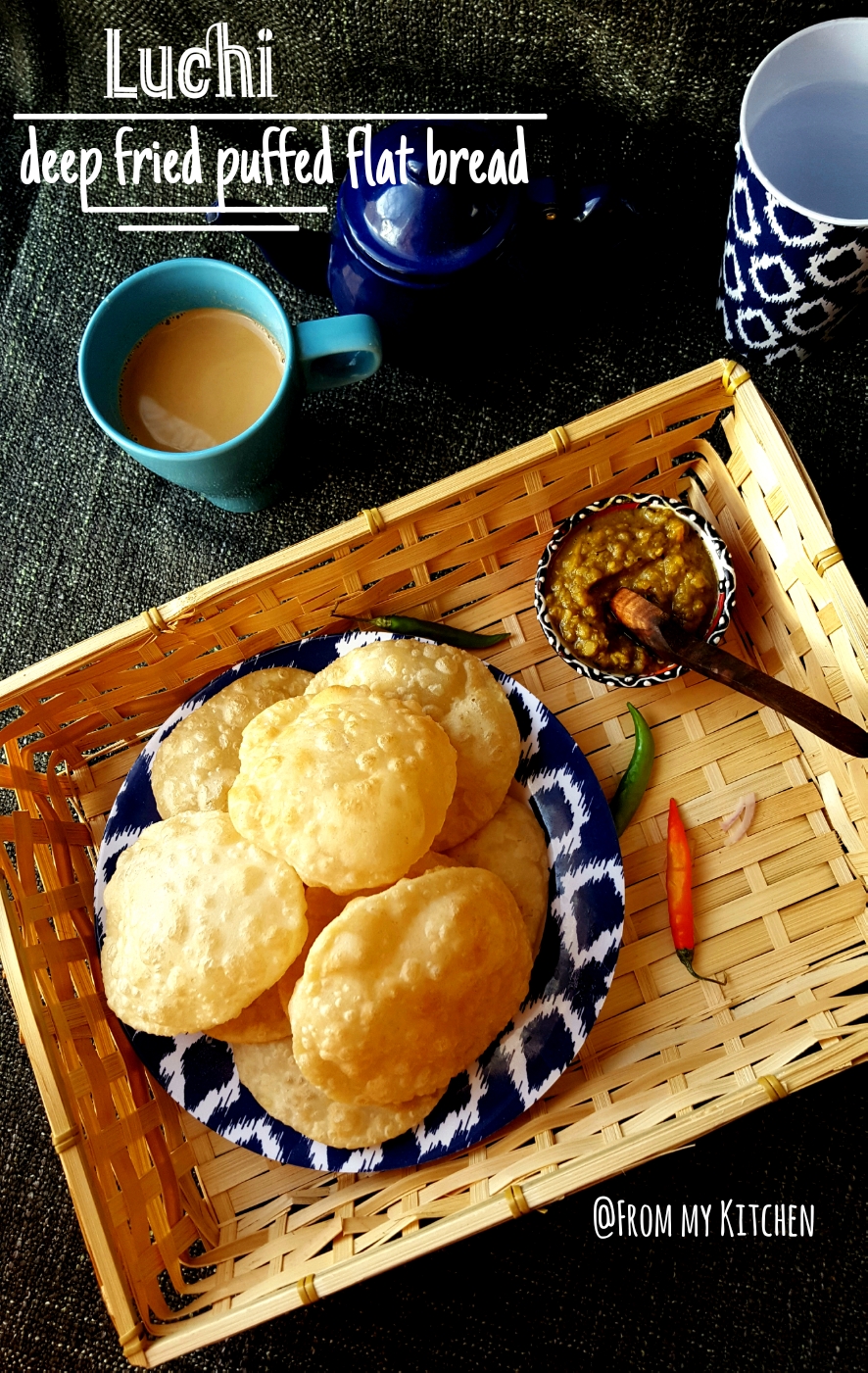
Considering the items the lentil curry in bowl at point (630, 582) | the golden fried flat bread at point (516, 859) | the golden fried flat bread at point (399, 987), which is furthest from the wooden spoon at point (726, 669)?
the golden fried flat bread at point (399, 987)

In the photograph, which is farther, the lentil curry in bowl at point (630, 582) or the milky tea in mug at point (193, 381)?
the milky tea in mug at point (193, 381)

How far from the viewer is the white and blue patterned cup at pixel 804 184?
1.70 meters

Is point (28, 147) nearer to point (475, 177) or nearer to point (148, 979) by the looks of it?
point (475, 177)

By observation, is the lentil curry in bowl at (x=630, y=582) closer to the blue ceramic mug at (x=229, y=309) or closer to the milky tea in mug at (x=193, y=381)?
the blue ceramic mug at (x=229, y=309)

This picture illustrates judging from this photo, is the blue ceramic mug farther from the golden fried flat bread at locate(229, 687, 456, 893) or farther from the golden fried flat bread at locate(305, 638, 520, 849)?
the golden fried flat bread at locate(229, 687, 456, 893)

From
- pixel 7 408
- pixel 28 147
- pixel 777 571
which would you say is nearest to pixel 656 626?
pixel 777 571

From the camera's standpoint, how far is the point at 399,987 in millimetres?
1479

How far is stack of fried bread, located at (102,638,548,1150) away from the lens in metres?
1.49

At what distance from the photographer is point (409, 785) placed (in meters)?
1.51

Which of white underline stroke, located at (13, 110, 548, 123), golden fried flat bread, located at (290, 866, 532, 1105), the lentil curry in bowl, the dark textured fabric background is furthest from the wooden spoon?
white underline stroke, located at (13, 110, 548, 123)

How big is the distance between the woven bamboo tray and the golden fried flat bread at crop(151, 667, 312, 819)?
0.42 feet

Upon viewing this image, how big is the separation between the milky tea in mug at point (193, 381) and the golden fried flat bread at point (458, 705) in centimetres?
60

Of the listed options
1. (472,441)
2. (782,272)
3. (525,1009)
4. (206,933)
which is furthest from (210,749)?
(782,272)

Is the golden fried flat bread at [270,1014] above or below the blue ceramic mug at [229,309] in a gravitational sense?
below
